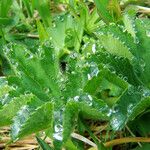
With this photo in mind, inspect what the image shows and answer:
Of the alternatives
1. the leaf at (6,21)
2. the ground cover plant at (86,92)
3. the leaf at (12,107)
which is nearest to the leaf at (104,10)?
the ground cover plant at (86,92)

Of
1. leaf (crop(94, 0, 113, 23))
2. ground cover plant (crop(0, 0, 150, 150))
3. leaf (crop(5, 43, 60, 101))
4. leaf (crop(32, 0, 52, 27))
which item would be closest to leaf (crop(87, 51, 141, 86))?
ground cover plant (crop(0, 0, 150, 150))

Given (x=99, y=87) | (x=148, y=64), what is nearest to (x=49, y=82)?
(x=99, y=87)

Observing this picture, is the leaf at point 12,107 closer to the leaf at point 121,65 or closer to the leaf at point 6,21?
the leaf at point 121,65

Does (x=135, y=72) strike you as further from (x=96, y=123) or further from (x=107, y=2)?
(x=107, y=2)

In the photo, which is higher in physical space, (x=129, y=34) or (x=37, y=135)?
(x=129, y=34)

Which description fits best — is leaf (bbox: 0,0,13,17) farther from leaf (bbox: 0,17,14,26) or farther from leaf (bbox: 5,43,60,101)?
leaf (bbox: 5,43,60,101)

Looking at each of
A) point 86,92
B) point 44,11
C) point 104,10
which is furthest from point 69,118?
point 44,11

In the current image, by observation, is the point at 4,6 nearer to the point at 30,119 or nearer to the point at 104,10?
the point at 104,10
